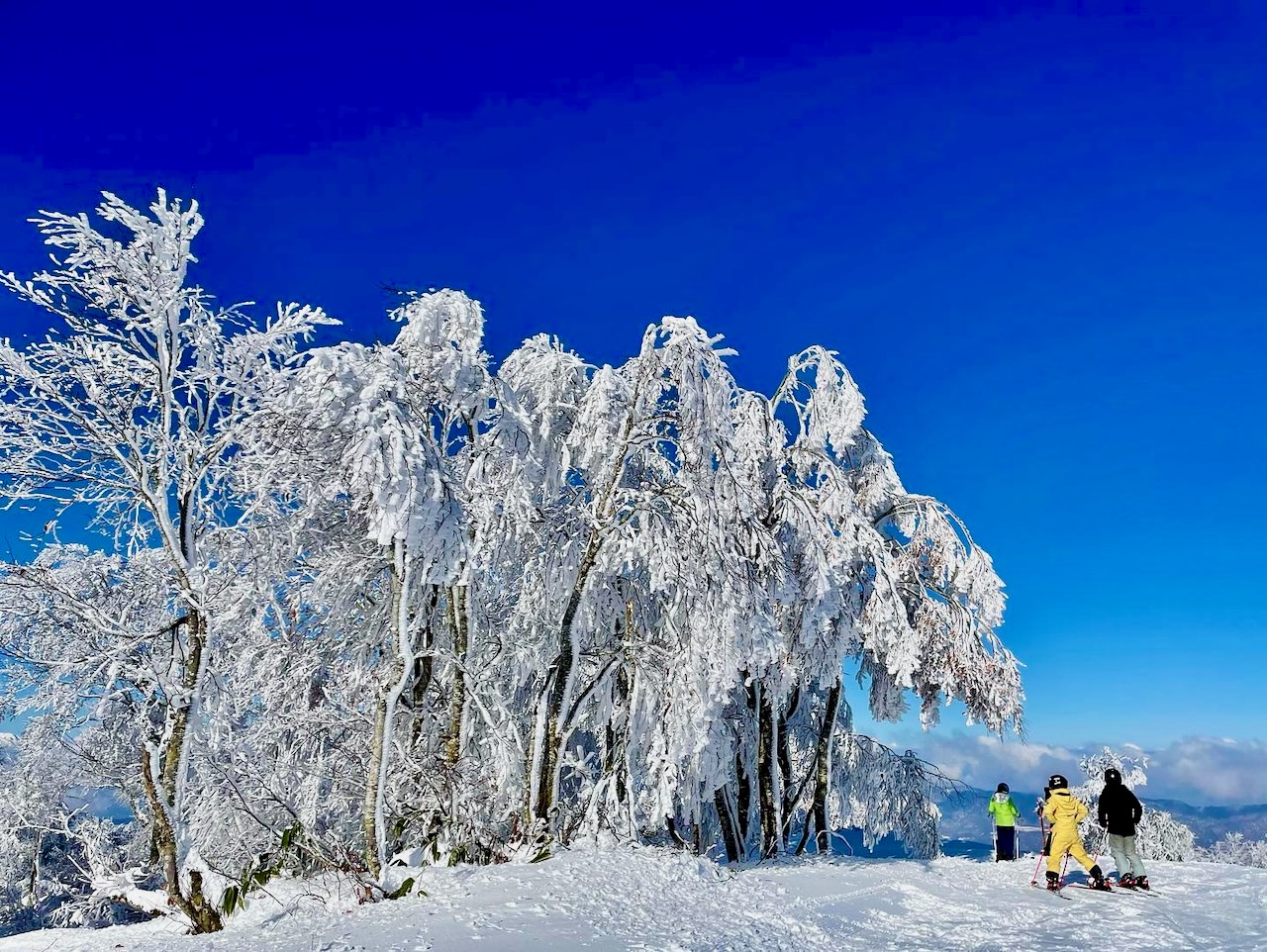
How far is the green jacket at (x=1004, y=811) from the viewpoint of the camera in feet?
41.1

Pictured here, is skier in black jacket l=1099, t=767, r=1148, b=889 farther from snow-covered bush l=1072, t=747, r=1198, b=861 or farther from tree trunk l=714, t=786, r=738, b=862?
snow-covered bush l=1072, t=747, r=1198, b=861

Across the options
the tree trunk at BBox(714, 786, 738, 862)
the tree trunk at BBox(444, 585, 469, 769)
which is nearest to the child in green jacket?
the tree trunk at BBox(714, 786, 738, 862)

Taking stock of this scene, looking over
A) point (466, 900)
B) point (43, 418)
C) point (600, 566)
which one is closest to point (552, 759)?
point (600, 566)

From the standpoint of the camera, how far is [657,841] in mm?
14766

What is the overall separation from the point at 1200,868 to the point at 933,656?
4268 mm

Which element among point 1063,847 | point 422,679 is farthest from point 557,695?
point 1063,847

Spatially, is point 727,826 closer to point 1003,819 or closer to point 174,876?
point 1003,819

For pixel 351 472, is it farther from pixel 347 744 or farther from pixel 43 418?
pixel 347 744

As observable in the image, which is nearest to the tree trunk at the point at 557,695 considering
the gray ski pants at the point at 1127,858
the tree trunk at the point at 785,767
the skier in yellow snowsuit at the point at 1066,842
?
the tree trunk at the point at 785,767

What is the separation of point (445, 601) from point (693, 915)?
219 inches

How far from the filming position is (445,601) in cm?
1133

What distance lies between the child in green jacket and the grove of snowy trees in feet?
4.55

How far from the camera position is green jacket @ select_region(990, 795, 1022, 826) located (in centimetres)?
1253

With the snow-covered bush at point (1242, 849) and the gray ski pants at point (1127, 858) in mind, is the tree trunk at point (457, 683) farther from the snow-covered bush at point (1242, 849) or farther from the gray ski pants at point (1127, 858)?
the snow-covered bush at point (1242, 849)
